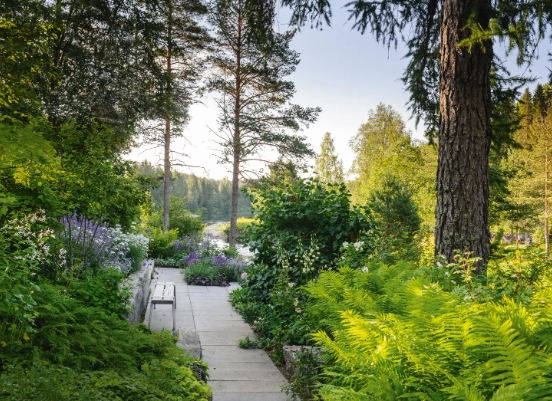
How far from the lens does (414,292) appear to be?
2299 mm

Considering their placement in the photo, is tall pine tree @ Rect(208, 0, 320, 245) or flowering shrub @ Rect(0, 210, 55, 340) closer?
flowering shrub @ Rect(0, 210, 55, 340)

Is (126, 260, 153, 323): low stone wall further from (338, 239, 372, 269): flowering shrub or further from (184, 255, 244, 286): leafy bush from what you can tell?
(338, 239, 372, 269): flowering shrub

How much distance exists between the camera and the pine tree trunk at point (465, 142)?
4.86 metres

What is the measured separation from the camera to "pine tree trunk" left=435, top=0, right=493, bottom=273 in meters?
4.86

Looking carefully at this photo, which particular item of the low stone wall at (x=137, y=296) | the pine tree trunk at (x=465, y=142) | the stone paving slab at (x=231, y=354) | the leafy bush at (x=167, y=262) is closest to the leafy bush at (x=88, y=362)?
the stone paving slab at (x=231, y=354)

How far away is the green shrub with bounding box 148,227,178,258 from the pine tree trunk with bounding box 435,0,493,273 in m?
10.1

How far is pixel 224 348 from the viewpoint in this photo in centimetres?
508

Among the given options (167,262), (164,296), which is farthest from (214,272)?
(164,296)

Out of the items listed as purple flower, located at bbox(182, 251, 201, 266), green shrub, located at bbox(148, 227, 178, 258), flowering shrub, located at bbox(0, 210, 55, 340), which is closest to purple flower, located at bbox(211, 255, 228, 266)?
purple flower, located at bbox(182, 251, 201, 266)

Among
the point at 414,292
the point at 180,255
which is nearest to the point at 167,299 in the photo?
the point at 414,292

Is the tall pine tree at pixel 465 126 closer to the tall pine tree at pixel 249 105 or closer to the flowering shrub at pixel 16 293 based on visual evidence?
the flowering shrub at pixel 16 293

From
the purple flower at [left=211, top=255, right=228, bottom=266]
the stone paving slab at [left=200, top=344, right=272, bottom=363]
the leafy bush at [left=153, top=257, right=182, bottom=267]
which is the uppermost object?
the purple flower at [left=211, top=255, right=228, bottom=266]

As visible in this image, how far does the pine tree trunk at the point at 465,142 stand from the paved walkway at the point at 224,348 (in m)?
2.35

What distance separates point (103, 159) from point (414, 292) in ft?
15.8
